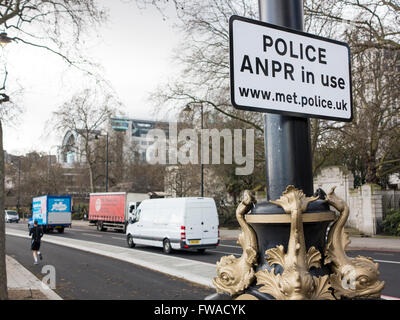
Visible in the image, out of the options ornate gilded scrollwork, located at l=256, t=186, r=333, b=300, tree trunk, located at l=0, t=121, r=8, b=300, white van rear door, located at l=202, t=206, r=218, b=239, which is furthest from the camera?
white van rear door, located at l=202, t=206, r=218, b=239

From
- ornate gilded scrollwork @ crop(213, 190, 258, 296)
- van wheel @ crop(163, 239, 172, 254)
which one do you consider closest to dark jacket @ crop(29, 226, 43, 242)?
van wheel @ crop(163, 239, 172, 254)

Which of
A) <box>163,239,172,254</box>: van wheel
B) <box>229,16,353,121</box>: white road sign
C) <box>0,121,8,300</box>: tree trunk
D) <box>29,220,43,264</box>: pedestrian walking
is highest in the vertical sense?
<box>229,16,353,121</box>: white road sign

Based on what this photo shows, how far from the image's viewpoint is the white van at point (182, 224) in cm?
1820

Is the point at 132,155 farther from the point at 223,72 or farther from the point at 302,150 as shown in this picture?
the point at 302,150

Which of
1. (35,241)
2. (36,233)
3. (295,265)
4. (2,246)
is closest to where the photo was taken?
(295,265)

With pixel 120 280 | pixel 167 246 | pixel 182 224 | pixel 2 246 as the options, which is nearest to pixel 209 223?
pixel 182 224

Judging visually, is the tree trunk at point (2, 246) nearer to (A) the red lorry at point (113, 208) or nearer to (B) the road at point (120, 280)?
(B) the road at point (120, 280)

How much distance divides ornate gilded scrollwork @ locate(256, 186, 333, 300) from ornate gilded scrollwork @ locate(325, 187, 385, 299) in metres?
0.09

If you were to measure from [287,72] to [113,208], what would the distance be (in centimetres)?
3439

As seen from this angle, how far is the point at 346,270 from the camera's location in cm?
173

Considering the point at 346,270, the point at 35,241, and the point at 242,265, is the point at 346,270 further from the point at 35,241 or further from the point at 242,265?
the point at 35,241

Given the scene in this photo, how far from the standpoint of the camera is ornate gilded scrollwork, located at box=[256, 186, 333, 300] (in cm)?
154

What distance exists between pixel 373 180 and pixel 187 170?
16591 mm

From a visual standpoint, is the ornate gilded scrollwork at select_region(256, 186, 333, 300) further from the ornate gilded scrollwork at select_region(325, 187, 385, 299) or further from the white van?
the white van
